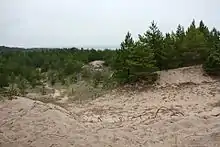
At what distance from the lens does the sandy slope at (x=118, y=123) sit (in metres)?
10.1

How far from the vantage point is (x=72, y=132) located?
10.9 meters

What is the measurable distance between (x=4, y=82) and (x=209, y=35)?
51.6 ft

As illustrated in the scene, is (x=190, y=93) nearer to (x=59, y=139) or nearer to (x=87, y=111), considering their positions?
(x=87, y=111)

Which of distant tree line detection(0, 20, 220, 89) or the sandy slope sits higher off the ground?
distant tree line detection(0, 20, 220, 89)

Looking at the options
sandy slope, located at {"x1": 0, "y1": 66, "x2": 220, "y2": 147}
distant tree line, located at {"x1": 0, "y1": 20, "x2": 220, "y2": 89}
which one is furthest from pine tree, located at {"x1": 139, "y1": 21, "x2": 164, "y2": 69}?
sandy slope, located at {"x1": 0, "y1": 66, "x2": 220, "y2": 147}

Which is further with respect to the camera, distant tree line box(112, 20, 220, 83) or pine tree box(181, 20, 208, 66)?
pine tree box(181, 20, 208, 66)

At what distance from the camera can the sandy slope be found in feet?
33.0

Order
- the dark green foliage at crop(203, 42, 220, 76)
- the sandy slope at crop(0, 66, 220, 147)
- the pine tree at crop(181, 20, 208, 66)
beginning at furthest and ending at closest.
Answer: the pine tree at crop(181, 20, 208, 66) < the dark green foliage at crop(203, 42, 220, 76) < the sandy slope at crop(0, 66, 220, 147)

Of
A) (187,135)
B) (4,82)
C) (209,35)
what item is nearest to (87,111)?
(187,135)

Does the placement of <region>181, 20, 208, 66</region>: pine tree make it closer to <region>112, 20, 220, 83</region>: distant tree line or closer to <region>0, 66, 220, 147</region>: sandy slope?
<region>112, 20, 220, 83</region>: distant tree line

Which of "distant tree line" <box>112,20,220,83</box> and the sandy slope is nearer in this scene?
the sandy slope

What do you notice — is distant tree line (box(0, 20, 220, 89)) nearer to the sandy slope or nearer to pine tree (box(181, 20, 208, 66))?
pine tree (box(181, 20, 208, 66))

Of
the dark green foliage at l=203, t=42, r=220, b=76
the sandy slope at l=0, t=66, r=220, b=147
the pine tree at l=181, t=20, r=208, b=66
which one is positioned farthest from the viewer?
the pine tree at l=181, t=20, r=208, b=66

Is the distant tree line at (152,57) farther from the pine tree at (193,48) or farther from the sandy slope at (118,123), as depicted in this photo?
the sandy slope at (118,123)
